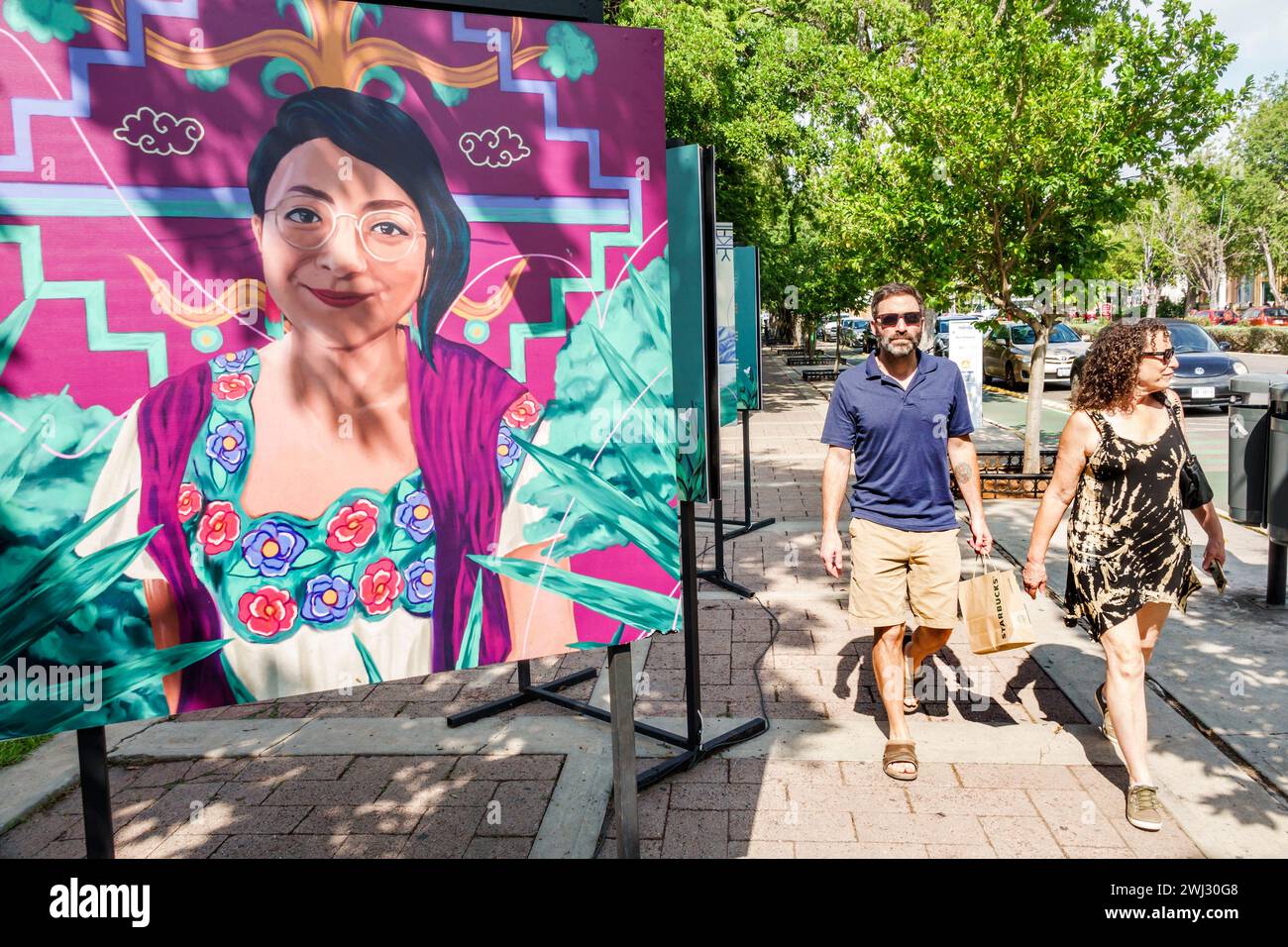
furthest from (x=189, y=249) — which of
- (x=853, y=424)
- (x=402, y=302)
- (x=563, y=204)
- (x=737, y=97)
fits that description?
(x=737, y=97)

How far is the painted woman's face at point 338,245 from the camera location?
7.17 feet

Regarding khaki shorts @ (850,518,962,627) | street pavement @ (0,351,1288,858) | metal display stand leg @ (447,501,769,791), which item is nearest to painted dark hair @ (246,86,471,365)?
metal display stand leg @ (447,501,769,791)

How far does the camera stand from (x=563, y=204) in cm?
246

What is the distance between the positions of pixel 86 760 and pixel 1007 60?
32.9ft

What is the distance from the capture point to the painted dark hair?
215cm

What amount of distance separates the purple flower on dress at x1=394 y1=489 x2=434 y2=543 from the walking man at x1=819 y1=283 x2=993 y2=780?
2256 millimetres

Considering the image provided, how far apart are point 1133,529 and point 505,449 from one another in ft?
8.72

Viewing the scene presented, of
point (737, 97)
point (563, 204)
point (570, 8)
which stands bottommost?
point (563, 204)

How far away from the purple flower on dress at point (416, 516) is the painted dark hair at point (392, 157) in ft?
1.08

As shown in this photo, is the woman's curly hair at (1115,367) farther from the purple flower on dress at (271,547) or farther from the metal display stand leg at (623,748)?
the purple flower on dress at (271,547)

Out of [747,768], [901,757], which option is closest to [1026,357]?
[901,757]

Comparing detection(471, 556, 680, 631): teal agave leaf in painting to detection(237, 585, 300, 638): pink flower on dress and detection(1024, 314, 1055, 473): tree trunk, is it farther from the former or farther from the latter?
detection(1024, 314, 1055, 473): tree trunk

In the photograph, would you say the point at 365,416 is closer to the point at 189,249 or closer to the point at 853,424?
the point at 189,249

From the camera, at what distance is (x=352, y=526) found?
7.57ft
